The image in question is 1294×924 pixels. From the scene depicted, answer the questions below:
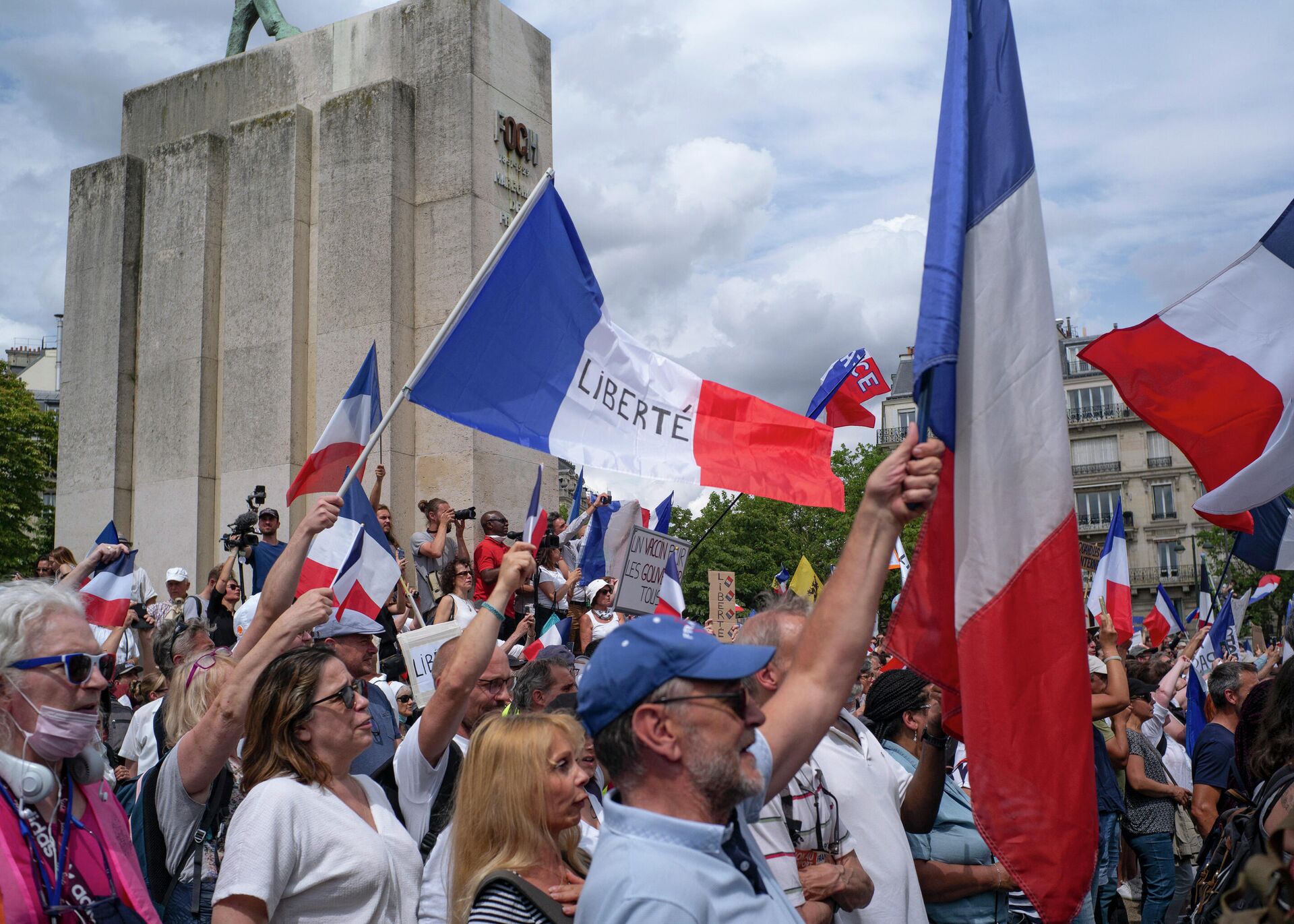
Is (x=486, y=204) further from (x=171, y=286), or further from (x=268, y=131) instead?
(x=171, y=286)

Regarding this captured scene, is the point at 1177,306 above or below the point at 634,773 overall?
above

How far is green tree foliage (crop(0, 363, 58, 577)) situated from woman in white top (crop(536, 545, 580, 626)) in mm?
30010

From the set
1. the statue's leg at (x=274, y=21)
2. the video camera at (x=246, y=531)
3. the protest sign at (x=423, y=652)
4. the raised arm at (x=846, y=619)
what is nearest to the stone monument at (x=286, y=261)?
the statue's leg at (x=274, y=21)

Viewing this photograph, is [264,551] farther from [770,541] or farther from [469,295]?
[770,541]

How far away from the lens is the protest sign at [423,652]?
239 inches

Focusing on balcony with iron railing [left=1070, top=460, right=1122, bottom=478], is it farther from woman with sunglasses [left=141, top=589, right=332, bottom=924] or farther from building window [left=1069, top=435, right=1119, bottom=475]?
woman with sunglasses [left=141, top=589, right=332, bottom=924]

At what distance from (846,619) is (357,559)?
516cm

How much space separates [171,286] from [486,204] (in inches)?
196

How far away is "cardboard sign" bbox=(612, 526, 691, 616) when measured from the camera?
884 centimetres

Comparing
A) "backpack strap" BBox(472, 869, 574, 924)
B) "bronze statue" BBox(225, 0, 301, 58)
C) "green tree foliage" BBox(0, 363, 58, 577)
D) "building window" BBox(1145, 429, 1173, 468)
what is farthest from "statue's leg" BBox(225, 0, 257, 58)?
"building window" BBox(1145, 429, 1173, 468)

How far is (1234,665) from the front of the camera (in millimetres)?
8133

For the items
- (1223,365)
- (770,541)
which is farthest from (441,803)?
(770,541)

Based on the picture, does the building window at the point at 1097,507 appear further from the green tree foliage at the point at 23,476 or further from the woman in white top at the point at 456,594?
the woman in white top at the point at 456,594

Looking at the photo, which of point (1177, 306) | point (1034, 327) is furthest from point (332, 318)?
point (1034, 327)
